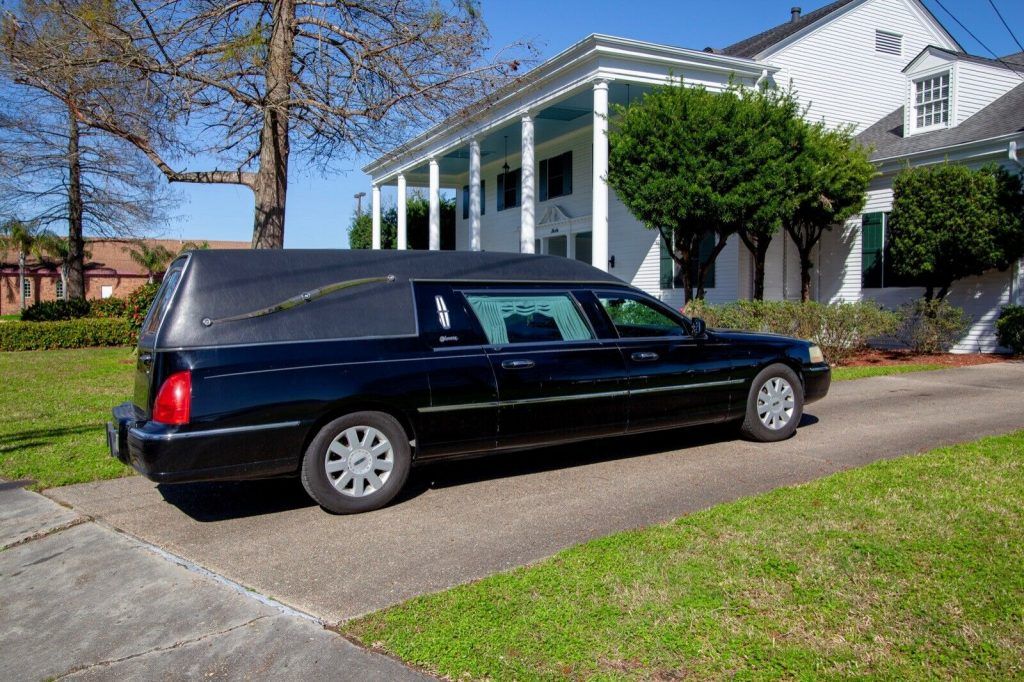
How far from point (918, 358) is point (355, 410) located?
40.7 ft

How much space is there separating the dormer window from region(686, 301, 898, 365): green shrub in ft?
20.0

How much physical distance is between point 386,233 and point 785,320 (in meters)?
22.0

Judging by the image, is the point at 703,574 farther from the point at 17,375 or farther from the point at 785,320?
the point at 17,375

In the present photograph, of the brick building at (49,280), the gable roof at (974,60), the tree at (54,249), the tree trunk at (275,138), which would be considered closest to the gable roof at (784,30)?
the gable roof at (974,60)

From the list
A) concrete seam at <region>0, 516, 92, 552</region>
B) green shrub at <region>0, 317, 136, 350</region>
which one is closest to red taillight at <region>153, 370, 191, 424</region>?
concrete seam at <region>0, 516, 92, 552</region>

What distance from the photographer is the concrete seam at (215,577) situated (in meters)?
3.72

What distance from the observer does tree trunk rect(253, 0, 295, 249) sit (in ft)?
39.2

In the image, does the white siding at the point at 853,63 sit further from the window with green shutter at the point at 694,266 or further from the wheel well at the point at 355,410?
the wheel well at the point at 355,410

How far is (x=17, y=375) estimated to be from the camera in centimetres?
1382

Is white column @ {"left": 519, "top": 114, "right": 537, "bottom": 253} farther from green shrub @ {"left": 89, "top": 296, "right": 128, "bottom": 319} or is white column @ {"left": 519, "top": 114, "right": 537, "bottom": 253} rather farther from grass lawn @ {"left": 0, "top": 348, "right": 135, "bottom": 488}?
green shrub @ {"left": 89, "top": 296, "right": 128, "bottom": 319}

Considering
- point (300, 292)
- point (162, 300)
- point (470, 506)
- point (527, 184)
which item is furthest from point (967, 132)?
point (162, 300)

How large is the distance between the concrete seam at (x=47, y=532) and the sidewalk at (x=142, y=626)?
0.14 ft

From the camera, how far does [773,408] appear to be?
7.25 m

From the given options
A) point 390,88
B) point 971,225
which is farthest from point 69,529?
point 971,225
